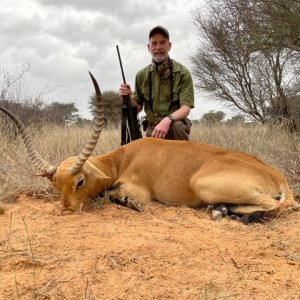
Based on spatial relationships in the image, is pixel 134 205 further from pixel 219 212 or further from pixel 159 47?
pixel 159 47

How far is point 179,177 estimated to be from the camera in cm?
504

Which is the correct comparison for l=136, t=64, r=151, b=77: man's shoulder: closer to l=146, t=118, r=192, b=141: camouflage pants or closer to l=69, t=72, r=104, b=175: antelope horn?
l=146, t=118, r=192, b=141: camouflage pants

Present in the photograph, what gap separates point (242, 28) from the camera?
31.1 feet

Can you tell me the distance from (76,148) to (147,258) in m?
5.37

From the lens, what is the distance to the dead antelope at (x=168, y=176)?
14.7 feet

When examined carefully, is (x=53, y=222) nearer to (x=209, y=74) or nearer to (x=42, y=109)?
(x=42, y=109)

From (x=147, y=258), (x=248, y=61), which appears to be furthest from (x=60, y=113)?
(x=147, y=258)

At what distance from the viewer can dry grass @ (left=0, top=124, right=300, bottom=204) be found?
5.38 meters

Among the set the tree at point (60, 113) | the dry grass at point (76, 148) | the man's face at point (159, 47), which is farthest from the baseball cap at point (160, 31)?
the tree at point (60, 113)

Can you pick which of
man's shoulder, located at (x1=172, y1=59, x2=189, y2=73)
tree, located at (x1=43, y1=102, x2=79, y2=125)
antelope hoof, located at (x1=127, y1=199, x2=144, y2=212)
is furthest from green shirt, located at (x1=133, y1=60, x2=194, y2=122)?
tree, located at (x1=43, y1=102, x2=79, y2=125)

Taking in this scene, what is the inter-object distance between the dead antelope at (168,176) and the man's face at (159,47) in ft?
6.12

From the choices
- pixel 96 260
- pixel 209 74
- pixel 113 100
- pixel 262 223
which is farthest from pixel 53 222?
pixel 113 100

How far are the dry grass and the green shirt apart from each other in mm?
1363

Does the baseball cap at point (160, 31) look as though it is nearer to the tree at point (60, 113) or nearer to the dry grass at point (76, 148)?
the dry grass at point (76, 148)
